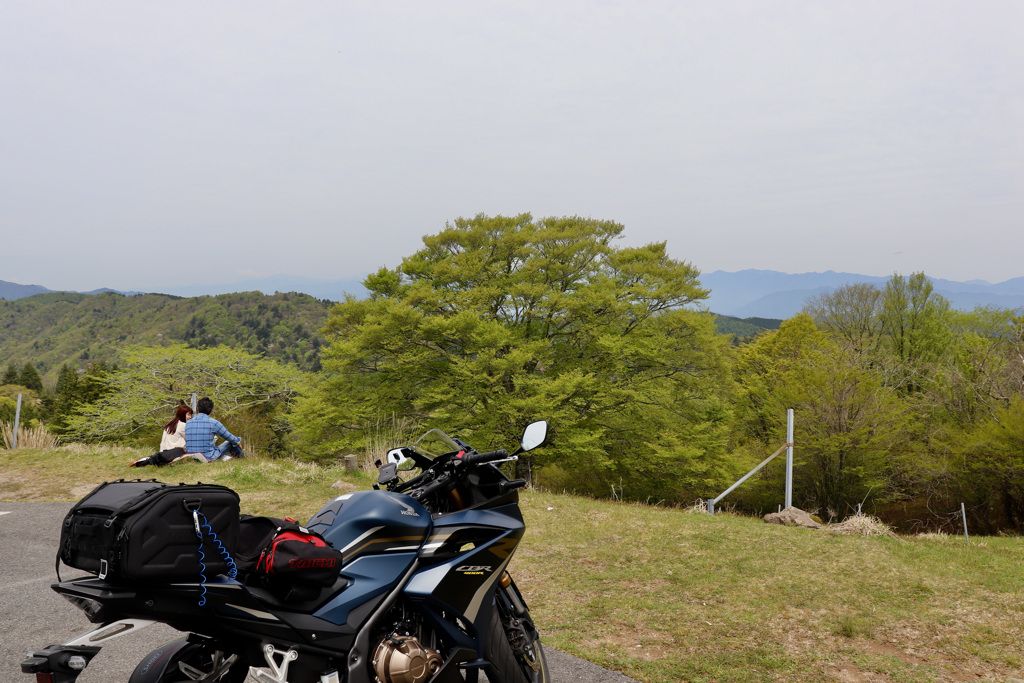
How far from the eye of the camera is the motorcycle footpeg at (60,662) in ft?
5.51

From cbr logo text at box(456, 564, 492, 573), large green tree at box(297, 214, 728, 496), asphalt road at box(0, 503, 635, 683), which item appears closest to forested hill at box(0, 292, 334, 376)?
large green tree at box(297, 214, 728, 496)

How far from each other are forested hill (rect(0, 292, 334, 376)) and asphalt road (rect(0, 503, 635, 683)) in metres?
64.5

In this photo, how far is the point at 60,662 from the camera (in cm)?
170

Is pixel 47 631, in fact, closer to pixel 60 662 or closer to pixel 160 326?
pixel 60 662

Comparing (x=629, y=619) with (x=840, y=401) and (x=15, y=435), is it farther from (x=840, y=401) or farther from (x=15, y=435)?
(x=840, y=401)

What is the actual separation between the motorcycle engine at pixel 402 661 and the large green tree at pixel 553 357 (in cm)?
1796

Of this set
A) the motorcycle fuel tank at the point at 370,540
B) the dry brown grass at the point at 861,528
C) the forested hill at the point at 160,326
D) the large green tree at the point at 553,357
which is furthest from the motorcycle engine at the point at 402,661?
the forested hill at the point at 160,326

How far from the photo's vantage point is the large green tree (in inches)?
853

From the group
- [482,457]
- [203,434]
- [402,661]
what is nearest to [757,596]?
[482,457]

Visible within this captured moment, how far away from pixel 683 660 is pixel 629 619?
2.48 ft

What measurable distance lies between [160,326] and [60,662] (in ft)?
363

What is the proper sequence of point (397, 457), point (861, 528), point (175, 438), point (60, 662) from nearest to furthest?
1. point (60, 662)
2. point (397, 457)
3. point (861, 528)
4. point (175, 438)

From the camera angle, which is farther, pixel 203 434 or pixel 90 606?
pixel 203 434

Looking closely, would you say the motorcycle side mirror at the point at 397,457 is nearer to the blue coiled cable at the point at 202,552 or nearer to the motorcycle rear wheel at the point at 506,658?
the motorcycle rear wheel at the point at 506,658
